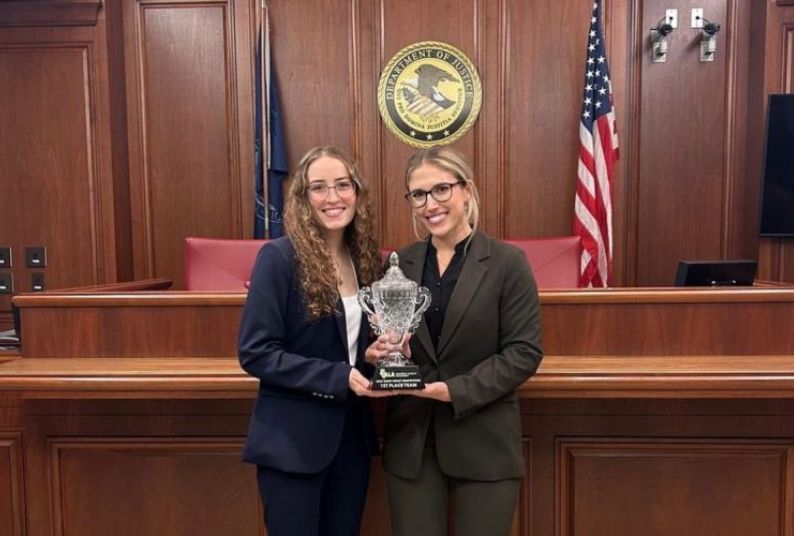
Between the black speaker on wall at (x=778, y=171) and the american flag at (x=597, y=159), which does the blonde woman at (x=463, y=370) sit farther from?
the black speaker on wall at (x=778, y=171)

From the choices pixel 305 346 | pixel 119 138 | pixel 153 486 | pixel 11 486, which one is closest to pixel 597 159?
pixel 305 346

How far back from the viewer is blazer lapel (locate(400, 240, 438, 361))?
124 cm

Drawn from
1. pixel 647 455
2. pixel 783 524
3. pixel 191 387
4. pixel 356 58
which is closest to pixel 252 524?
pixel 191 387

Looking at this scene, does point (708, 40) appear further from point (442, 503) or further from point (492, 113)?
point (442, 503)

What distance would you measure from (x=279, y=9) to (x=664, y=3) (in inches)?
94.9

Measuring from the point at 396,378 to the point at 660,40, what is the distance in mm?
3323

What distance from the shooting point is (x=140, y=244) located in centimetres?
375

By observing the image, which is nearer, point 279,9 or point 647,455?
point 647,455

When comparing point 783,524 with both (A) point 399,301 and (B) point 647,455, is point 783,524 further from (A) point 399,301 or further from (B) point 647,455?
(A) point 399,301

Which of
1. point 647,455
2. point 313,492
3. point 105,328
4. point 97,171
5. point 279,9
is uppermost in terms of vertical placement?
point 279,9

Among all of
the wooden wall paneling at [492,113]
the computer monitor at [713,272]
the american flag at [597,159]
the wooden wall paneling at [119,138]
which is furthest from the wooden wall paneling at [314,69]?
the computer monitor at [713,272]

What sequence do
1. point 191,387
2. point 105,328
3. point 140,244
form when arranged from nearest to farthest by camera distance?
point 191,387 < point 105,328 < point 140,244

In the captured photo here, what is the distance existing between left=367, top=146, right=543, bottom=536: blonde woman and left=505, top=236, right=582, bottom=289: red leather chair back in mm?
1287

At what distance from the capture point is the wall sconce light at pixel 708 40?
3486 millimetres
